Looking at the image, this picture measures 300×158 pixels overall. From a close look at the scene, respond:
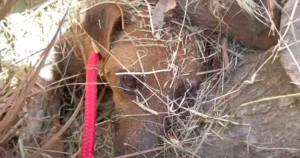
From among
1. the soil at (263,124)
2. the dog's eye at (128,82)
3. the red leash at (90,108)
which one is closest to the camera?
the soil at (263,124)

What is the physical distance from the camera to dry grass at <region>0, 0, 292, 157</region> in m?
2.18

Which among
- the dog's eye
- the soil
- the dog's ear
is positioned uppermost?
the dog's ear

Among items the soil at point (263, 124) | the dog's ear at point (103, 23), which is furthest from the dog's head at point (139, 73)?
the soil at point (263, 124)

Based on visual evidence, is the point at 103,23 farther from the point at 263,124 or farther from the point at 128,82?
the point at 263,124

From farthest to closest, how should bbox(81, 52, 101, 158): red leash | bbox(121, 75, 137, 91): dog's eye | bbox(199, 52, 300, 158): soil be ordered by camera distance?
bbox(121, 75, 137, 91): dog's eye
bbox(81, 52, 101, 158): red leash
bbox(199, 52, 300, 158): soil

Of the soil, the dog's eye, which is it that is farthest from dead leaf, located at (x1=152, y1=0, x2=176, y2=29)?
the soil

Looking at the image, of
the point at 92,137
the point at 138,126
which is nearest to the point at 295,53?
the point at 138,126

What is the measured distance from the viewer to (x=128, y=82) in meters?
2.20

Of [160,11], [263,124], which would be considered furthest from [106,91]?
[263,124]

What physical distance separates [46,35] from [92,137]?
2.54 feet

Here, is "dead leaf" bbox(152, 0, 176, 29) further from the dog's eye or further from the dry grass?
the dog's eye

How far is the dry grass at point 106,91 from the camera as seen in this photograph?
7.14 ft

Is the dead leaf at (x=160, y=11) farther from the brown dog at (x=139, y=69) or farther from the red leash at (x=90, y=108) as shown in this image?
the red leash at (x=90, y=108)

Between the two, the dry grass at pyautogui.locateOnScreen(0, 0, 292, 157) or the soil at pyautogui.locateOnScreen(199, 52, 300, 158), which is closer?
the soil at pyautogui.locateOnScreen(199, 52, 300, 158)
